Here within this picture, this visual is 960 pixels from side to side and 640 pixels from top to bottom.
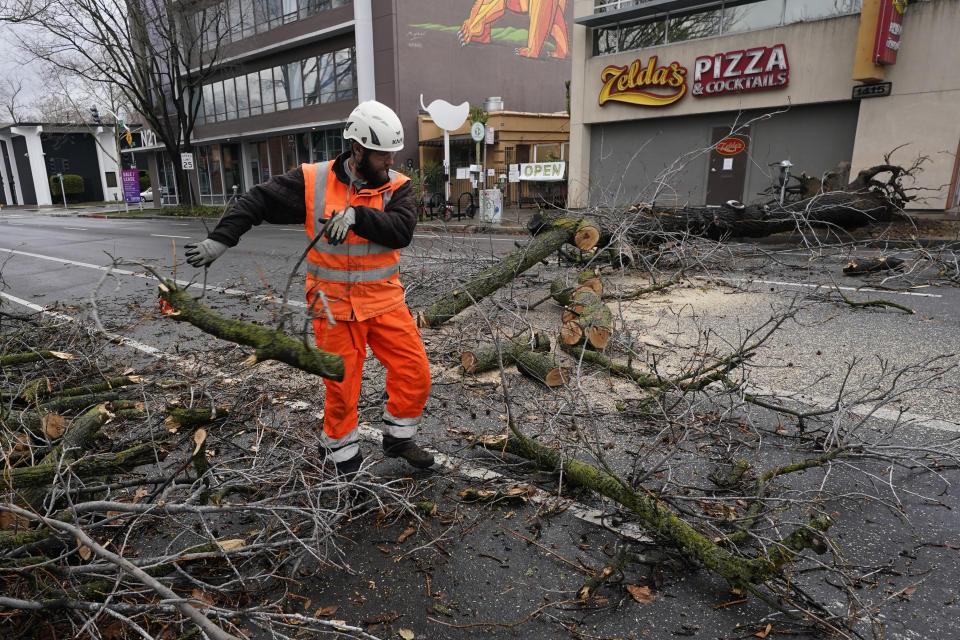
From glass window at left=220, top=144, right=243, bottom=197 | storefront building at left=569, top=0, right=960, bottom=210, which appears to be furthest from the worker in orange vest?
glass window at left=220, top=144, right=243, bottom=197

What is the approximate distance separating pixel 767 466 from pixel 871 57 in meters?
13.2

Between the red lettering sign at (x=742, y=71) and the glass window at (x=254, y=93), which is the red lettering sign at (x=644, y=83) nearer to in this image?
the red lettering sign at (x=742, y=71)

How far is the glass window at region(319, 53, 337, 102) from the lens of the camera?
1003 inches

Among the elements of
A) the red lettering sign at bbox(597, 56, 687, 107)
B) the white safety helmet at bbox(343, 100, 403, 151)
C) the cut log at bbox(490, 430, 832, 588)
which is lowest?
the cut log at bbox(490, 430, 832, 588)

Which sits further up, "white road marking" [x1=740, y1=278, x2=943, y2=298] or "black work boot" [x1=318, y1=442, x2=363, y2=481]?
"white road marking" [x1=740, y1=278, x2=943, y2=298]

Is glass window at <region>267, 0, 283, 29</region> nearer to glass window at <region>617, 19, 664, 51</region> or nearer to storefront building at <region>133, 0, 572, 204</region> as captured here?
storefront building at <region>133, 0, 572, 204</region>

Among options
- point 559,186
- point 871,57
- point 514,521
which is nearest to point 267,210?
point 514,521

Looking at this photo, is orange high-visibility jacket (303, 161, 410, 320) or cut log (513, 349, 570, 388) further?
cut log (513, 349, 570, 388)

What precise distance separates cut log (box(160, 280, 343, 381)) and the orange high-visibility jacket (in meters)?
0.45

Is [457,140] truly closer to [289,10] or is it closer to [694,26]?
[694,26]

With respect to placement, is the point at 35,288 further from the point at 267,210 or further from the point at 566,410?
the point at 566,410

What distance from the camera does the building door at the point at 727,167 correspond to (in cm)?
1573

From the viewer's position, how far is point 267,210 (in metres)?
2.95

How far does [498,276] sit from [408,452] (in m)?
2.77
